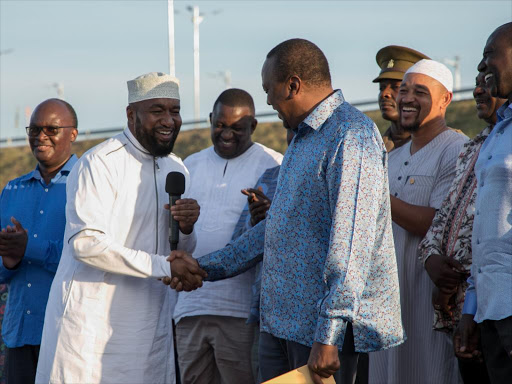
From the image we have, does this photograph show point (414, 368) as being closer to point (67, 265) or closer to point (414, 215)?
point (414, 215)

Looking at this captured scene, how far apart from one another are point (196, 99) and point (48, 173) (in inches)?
1515

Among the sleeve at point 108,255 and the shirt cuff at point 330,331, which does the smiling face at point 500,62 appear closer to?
the shirt cuff at point 330,331

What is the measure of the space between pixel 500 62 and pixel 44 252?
344 centimetres

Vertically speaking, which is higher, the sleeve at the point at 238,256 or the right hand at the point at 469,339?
the sleeve at the point at 238,256

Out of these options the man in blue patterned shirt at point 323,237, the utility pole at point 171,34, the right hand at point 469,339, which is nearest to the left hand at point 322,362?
the man in blue patterned shirt at point 323,237

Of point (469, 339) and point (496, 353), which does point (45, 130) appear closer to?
point (469, 339)

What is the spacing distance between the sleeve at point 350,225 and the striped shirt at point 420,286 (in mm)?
1651

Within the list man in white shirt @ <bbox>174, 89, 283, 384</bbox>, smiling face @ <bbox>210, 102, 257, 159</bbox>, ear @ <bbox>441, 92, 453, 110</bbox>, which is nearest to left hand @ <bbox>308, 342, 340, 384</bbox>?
man in white shirt @ <bbox>174, 89, 283, 384</bbox>

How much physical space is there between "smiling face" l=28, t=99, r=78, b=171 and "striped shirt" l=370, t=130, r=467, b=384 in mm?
2607

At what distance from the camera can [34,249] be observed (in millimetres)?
5676

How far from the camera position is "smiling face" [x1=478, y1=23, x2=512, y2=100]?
3.92 meters

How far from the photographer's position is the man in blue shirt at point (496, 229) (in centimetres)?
367

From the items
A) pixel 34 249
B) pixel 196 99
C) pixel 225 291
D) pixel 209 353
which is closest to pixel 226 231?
pixel 225 291

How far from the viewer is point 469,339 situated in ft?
13.7
